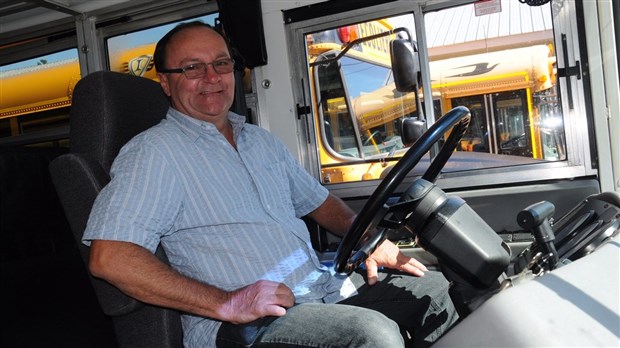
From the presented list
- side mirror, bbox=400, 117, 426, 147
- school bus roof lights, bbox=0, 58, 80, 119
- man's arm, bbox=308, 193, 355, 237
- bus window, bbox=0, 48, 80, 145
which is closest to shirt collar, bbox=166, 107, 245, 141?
man's arm, bbox=308, 193, 355, 237

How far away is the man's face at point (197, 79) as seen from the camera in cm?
173

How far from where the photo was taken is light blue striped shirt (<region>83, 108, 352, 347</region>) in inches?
53.8

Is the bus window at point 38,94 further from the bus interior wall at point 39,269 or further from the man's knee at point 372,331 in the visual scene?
the man's knee at point 372,331

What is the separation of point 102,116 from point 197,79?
12.7 inches

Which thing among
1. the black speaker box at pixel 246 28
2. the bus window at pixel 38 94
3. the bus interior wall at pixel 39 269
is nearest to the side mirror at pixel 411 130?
the black speaker box at pixel 246 28

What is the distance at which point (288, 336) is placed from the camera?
128cm

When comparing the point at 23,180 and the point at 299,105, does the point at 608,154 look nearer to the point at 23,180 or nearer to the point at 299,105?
the point at 299,105

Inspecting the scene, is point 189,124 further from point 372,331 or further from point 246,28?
point 246,28

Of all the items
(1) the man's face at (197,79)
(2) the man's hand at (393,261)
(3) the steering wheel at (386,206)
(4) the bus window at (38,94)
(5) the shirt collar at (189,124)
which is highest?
(4) the bus window at (38,94)

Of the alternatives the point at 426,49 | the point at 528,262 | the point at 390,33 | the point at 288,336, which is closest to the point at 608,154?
the point at 426,49

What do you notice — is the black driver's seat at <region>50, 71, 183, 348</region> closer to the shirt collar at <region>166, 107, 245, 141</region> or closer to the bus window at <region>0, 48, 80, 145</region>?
the shirt collar at <region>166, 107, 245, 141</region>

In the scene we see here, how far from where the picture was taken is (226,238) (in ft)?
4.92

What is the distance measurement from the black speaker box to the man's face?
1264 millimetres

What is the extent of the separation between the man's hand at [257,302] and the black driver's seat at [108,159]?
199 millimetres
